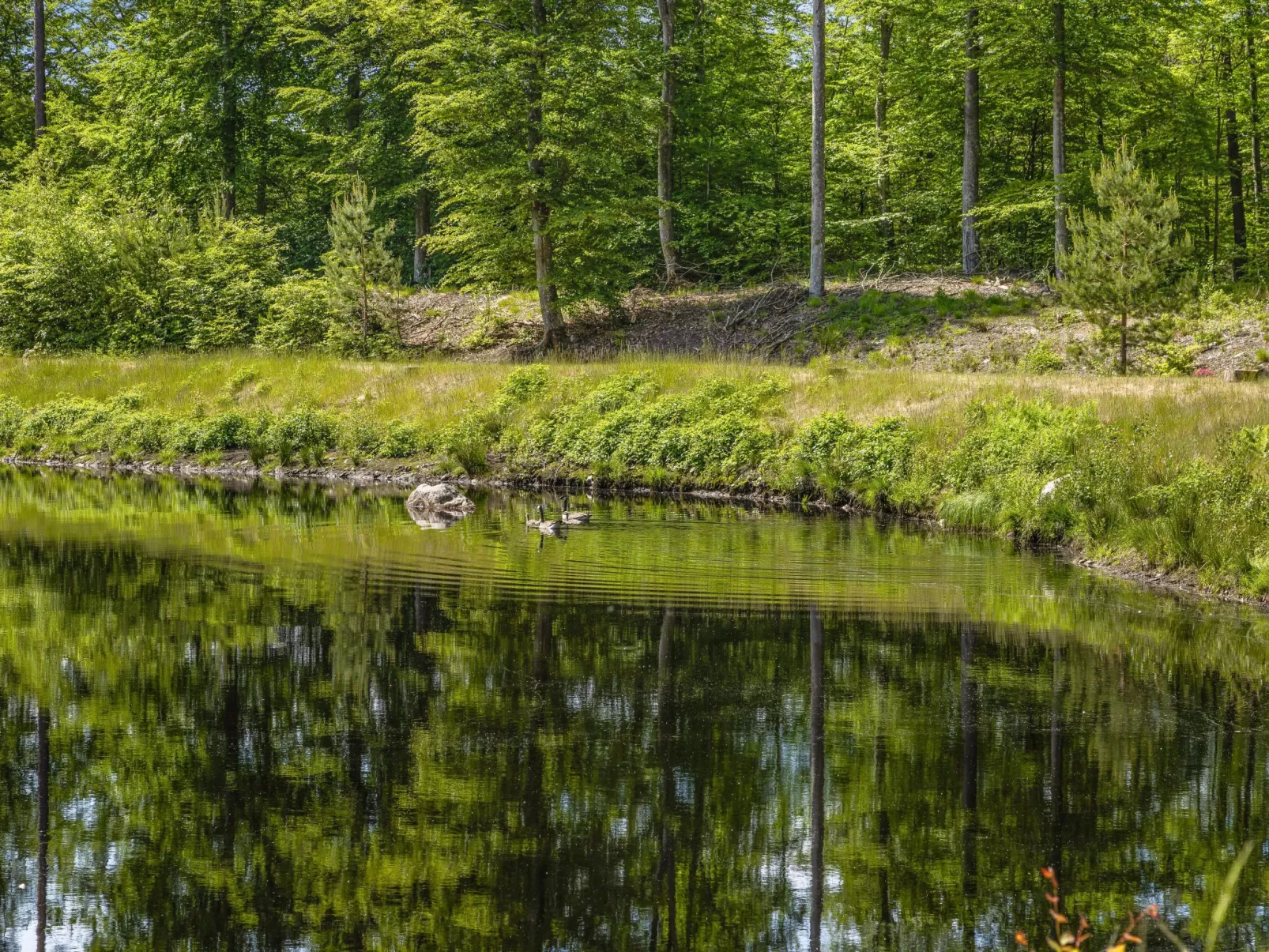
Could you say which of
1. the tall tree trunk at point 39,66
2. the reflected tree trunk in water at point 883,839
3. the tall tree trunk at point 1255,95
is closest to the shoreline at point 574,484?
the reflected tree trunk in water at point 883,839

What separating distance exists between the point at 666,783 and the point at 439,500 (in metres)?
15.2

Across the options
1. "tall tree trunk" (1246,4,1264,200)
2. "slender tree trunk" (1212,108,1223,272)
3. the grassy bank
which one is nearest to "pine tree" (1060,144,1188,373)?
the grassy bank

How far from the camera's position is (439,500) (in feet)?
78.5

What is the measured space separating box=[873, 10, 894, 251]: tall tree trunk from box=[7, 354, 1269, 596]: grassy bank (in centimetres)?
1691

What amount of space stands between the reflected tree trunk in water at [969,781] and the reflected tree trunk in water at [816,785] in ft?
2.51

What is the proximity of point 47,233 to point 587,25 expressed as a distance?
58.3 ft

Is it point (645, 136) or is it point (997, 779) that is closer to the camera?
point (997, 779)

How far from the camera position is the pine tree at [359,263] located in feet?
121

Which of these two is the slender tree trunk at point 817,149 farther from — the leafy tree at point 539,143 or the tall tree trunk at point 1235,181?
the tall tree trunk at point 1235,181

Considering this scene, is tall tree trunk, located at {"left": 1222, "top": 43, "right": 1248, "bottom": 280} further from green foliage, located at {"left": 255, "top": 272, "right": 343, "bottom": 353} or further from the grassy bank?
green foliage, located at {"left": 255, "top": 272, "right": 343, "bottom": 353}

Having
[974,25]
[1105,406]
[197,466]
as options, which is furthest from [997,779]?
[974,25]

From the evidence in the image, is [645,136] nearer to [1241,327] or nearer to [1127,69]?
[1127,69]

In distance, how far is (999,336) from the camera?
33375mm

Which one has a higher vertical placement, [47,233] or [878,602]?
[47,233]
